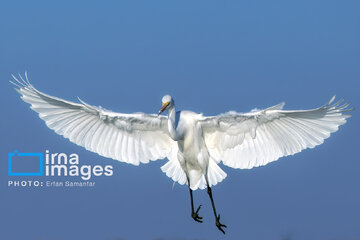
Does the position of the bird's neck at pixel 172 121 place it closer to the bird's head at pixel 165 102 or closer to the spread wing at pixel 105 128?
the bird's head at pixel 165 102

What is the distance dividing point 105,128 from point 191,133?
5.18 feet

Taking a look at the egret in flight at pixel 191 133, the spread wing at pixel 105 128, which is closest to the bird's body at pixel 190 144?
the egret in flight at pixel 191 133

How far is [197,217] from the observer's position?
14.2 meters

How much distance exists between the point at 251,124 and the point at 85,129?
9.58 feet

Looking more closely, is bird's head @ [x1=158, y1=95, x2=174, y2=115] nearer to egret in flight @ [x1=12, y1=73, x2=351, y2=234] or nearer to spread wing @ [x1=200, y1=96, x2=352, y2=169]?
egret in flight @ [x1=12, y1=73, x2=351, y2=234]

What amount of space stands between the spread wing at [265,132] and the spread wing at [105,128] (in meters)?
0.95

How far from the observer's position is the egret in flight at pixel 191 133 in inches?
516

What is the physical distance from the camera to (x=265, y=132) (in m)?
13.4

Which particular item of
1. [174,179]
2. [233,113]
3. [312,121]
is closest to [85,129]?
[174,179]

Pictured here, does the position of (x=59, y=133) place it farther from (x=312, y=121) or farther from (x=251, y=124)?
(x=312, y=121)

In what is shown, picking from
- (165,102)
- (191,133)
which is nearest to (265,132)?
(191,133)

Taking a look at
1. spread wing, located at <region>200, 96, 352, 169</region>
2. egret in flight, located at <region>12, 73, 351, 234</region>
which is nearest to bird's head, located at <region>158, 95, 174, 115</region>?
egret in flight, located at <region>12, 73, 351, 234</region>

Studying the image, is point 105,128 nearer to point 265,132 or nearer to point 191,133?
point 191,133

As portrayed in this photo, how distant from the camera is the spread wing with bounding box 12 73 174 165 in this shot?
545 inches
